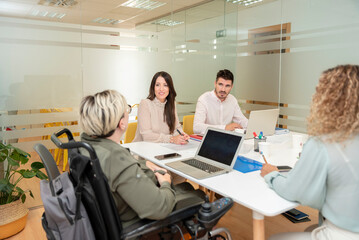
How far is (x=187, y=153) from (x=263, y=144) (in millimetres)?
587

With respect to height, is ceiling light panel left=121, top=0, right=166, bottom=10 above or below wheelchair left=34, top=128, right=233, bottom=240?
above

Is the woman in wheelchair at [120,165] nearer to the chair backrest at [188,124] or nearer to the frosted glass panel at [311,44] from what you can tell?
the chair backrest at [188,124]

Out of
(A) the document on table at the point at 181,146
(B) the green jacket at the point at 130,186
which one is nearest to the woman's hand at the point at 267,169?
(B) the green jacket at the point at 130,186

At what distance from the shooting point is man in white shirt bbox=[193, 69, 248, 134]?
11.1ft

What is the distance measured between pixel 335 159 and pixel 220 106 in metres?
2.33

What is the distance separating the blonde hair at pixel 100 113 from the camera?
142 centimetres

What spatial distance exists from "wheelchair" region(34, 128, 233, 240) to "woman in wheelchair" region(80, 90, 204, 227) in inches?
2.4

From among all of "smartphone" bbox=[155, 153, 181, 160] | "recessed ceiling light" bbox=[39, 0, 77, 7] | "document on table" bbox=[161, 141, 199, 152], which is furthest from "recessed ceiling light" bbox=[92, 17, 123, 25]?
"smartphone" bbox=[155, 153, 181, 160]

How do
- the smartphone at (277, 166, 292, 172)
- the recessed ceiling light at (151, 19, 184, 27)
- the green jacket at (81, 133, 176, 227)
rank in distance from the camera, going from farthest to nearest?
the recessed ceiling light at (151, 19, 184, 27), the smartphone at (277, 166, 292, 172), the green jacket at (81, 133, 176, 227)

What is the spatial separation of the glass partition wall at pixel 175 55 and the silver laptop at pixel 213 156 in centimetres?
201

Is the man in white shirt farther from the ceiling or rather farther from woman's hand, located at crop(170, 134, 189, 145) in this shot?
the ceiling

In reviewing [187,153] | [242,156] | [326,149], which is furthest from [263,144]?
[326,149]

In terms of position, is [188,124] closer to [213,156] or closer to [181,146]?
[181,146]

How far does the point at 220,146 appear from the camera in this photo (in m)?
2.00
